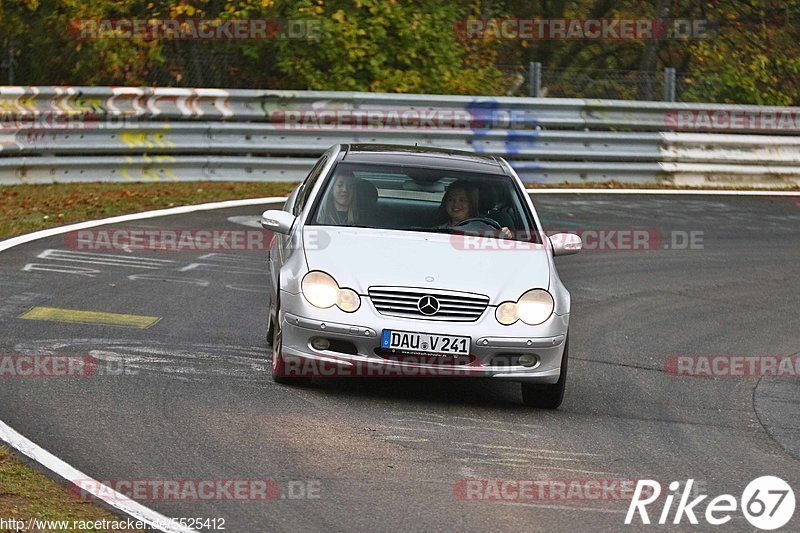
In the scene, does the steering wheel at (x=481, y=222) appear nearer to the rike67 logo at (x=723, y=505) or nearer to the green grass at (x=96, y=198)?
the rike67 logo at (x=723, y=505)

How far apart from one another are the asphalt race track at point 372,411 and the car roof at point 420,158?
4.92 feet

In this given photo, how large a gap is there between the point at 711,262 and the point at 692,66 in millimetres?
13098

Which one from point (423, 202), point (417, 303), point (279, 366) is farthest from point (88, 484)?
point (423, 202)

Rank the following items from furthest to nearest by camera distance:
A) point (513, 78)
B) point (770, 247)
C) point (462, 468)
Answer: point (513, 78)
point (770, 247)
point (462, 468)

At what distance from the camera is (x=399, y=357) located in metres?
7.96

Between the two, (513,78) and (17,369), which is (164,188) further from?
(17,369)

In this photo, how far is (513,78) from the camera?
21.5m

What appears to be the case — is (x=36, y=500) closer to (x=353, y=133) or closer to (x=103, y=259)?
(x=103, y=259)

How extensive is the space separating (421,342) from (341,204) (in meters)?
1.67

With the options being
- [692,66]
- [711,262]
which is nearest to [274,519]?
[711,262]

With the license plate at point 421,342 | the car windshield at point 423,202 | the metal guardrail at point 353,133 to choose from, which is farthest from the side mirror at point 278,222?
the metal guardrail at point 353,133

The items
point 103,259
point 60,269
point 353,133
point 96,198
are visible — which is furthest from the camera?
point 353,133

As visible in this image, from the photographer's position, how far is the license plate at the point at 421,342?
7.91m

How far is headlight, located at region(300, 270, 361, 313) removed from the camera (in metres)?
8.01
